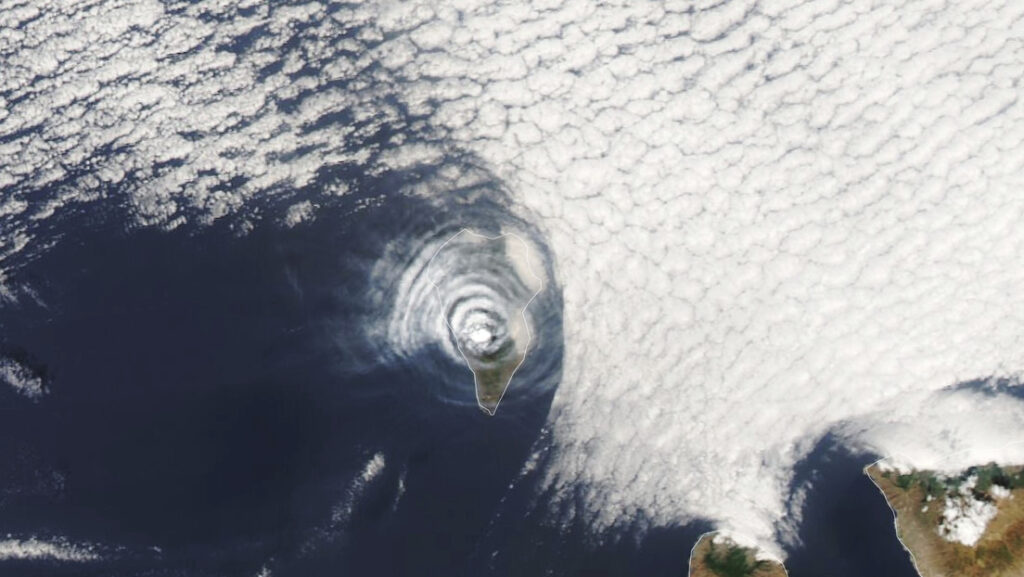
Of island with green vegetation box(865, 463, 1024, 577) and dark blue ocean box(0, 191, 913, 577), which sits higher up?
dark blue ocean box(0, 191, 913, 577)

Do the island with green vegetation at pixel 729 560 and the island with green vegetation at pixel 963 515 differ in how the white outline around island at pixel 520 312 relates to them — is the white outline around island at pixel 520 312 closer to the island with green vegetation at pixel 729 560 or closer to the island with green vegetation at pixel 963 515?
the island with green vegetation at pixel 729 560

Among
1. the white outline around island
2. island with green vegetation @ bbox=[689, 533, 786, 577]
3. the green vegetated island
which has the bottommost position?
the green vegetated island

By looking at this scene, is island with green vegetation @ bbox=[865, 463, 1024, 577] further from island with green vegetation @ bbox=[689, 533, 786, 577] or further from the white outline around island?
the white outline around island

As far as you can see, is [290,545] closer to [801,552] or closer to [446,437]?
[446,437]

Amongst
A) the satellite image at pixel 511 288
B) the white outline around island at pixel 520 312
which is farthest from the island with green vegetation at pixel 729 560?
the white outline around island at pixel 520 312

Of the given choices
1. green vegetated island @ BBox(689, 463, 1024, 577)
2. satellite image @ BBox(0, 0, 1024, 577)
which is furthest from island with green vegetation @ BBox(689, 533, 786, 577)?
green vegetated island @ BBox(689, 463, 1024, 577)

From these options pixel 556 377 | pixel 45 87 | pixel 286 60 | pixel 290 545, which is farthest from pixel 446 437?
pixel 45 87

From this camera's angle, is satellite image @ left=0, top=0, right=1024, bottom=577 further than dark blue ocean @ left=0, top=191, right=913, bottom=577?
No
